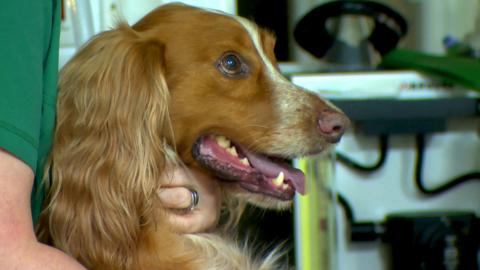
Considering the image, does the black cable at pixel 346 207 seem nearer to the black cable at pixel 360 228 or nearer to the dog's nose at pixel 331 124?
the black cable at pixel 360 228

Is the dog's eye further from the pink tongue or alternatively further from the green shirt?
the green shirt

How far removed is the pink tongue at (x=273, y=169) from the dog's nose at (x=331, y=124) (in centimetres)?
8

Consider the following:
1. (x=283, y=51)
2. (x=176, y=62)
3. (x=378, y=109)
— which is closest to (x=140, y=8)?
(x=176, y=62)

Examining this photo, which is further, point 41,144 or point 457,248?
point 457,248

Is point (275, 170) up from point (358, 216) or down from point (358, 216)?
up

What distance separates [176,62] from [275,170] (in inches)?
9.7

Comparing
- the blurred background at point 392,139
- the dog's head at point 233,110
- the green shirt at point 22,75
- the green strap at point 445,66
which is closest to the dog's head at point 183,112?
the dog's head at point 233,110

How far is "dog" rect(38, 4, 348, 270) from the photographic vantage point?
3.51ft

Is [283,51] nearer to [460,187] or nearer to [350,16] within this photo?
[350,16]

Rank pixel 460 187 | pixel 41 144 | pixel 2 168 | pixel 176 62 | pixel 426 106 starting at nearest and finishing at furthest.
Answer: pixel 2 168, pixel 41 144, pixel 176 62, pixel 426 106, pixel 460 187

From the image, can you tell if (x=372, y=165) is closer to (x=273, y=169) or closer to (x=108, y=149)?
(x=273, y=169)

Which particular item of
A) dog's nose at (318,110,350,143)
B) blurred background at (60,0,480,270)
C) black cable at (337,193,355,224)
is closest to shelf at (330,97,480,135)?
blurred background at (60,0,480,270)

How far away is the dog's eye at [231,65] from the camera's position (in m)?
1.19

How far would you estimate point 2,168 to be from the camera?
0.87 m
